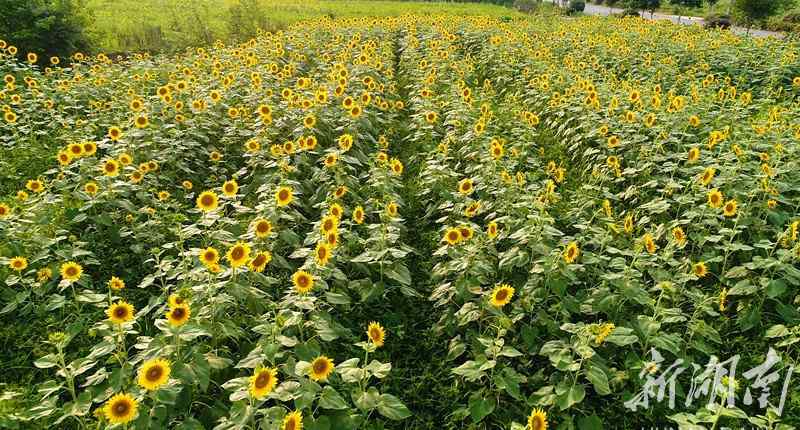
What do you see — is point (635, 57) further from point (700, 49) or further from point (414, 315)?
point (414, 315)

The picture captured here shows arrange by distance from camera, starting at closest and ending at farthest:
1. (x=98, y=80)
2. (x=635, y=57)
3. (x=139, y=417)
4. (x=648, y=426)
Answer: (x=139, y=417), (x=648, y=426), (x=98, y=80), (x=635, y=57)

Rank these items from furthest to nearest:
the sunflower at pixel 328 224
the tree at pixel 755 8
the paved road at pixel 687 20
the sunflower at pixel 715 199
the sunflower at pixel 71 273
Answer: the paved road at pixel 687 20
the tree at pixel 755 8
the sunflower at pixel 715 199
the sunflower at pixel 328 224
the sunflower at pixel 71 273

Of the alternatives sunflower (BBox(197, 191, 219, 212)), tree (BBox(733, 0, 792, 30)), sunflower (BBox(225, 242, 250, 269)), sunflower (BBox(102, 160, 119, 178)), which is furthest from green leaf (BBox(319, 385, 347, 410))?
tree (BBox(733, 0, 792, 30))

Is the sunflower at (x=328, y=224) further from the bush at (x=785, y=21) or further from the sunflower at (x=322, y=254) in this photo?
the bush at (x=785, y=21)

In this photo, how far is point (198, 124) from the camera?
19.0 feet

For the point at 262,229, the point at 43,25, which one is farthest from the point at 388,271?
the point at 43,25

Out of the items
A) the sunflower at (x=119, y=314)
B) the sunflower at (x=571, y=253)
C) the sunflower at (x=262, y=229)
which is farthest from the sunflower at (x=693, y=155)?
the sunflower at (x=119, y=314)

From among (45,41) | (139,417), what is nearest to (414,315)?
(139,417)

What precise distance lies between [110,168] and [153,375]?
2644mm

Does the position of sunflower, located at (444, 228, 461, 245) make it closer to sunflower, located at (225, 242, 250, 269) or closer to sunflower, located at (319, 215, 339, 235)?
sunflower, located at (319, 215, 339, 235)

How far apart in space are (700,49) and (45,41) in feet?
49.7

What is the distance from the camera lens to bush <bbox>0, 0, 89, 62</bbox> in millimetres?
10258

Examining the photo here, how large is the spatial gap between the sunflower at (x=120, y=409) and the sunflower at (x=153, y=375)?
91 mm

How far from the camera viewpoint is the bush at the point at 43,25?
10.3 meters
